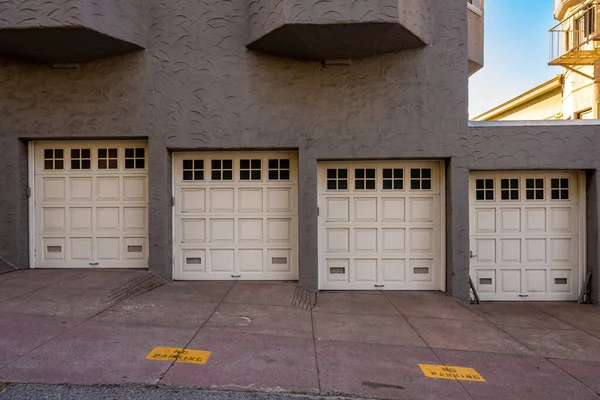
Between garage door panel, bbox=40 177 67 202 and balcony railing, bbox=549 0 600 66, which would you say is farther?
balcony railing, bbox=549 0 600 66

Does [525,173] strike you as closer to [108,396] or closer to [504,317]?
[504,317]

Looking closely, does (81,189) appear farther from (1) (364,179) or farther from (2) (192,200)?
(1) (364,179)

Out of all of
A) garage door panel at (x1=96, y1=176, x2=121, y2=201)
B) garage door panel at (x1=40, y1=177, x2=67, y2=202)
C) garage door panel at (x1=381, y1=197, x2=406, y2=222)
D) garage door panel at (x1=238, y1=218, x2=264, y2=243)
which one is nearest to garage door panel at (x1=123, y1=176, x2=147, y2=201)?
garage door panel at (x1=96, y1=176, x2=121, y2=201)

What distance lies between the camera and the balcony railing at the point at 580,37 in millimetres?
10094

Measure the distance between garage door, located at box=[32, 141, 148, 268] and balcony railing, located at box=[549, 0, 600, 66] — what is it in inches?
460

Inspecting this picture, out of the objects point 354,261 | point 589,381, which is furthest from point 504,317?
point 354,261

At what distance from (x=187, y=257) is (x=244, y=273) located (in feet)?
3.67

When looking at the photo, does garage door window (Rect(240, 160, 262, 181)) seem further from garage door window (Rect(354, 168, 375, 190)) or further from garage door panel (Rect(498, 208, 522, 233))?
garage door panel (Rect(498, 208, 522, 233))

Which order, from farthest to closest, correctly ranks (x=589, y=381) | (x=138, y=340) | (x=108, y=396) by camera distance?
(x=138, y=340) → (x=589, y=381) → (x=108, y=396)

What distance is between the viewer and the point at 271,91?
6.42m

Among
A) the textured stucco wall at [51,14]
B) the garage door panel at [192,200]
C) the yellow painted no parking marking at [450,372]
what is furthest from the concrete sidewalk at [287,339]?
the textured stucco wall at [51,14]

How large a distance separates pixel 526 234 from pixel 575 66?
7.71m

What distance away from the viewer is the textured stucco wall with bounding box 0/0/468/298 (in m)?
6.40

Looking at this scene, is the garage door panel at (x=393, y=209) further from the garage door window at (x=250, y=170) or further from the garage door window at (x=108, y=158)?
the garage door window at (x=108, y=158)
